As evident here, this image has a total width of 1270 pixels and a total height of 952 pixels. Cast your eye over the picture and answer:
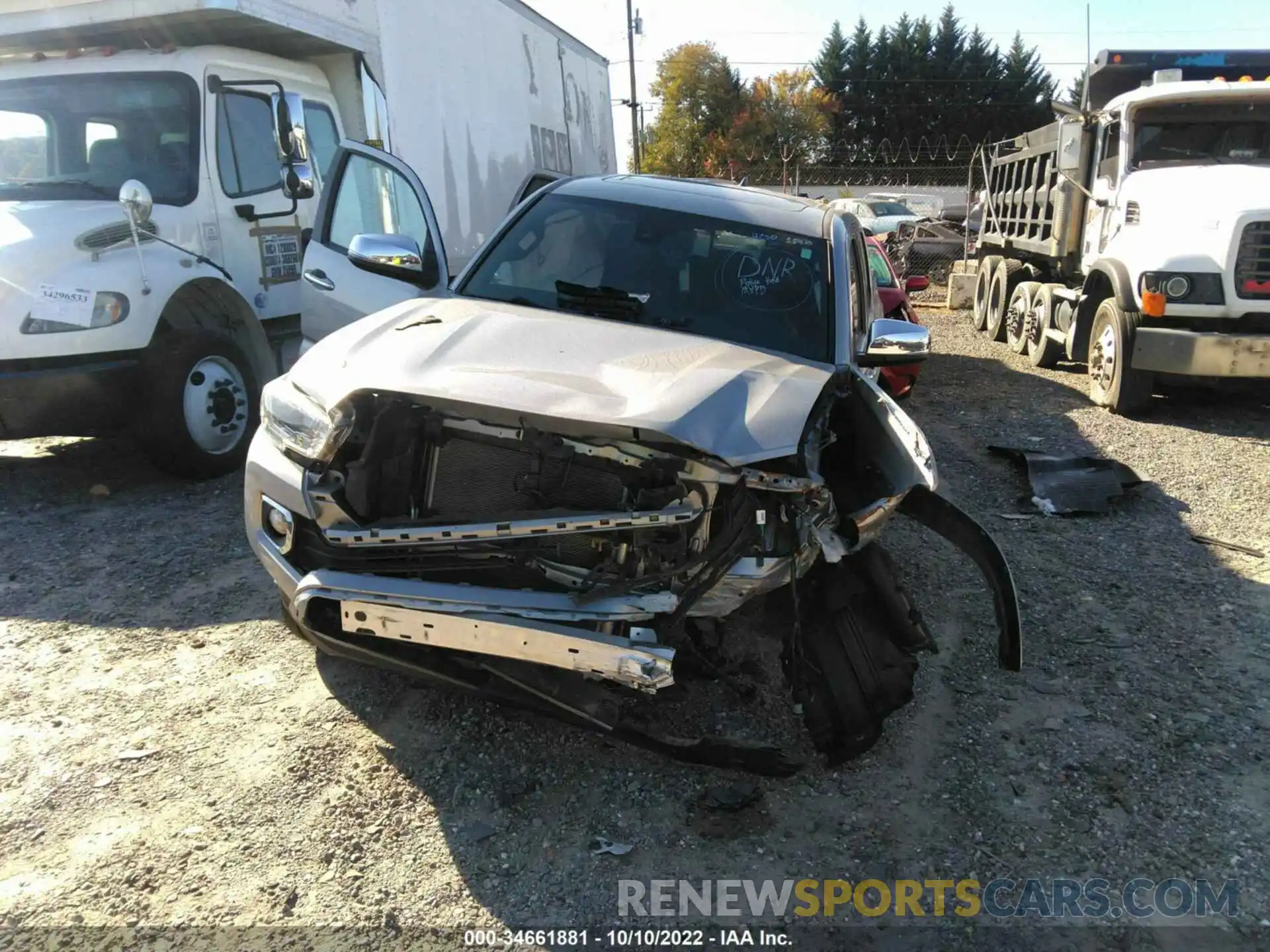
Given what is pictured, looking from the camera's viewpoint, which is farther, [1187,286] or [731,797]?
[1187,286]

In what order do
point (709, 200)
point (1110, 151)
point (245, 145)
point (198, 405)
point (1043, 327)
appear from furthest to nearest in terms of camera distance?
point (1043, 327) < point (1110, 151) < point (245, 145) < point (198, 405) < point (709, 200)

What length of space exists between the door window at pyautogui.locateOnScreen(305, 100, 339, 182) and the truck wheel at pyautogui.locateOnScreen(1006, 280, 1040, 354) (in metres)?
8.07

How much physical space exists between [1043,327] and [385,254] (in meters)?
8.64

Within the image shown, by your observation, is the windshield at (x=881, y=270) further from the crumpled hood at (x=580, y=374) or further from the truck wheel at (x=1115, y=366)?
the crumpled hood at (x=580, y=374)

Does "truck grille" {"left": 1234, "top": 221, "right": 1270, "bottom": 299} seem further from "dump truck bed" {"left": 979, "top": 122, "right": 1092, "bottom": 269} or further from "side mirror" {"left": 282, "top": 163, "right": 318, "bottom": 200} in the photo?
"side mirror" {"left": 282, "top": 163, "right": 318, "bottom": 200}

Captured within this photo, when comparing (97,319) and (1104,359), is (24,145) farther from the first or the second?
(1104,359)

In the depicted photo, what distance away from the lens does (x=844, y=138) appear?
48.7 meters

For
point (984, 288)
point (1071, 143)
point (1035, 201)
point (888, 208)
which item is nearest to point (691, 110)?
point (888, 208)

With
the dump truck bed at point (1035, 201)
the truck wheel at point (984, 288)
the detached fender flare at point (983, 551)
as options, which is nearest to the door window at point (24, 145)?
the detached fender flare at point (983, 551)

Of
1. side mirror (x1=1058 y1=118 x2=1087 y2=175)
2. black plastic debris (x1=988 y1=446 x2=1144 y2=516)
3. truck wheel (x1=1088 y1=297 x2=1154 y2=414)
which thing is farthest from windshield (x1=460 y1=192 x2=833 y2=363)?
side mirror (x1=1058 y1=118 x2=1087 y2=175)

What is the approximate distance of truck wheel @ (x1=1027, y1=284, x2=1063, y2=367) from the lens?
33.4ft

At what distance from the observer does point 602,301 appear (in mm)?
3859

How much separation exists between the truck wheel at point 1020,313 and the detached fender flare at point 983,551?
344 inches

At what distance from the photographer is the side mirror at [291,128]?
5918 mm
